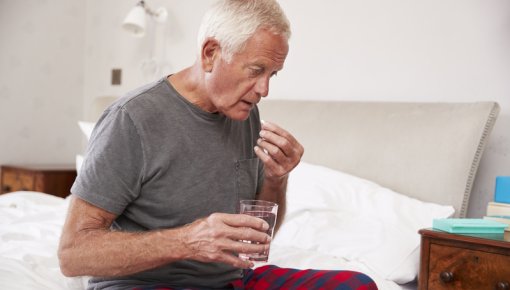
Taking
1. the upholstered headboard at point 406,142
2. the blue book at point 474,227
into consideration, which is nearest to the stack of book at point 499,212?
the blue book at point 474,227

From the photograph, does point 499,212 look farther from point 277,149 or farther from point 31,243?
point 31,243

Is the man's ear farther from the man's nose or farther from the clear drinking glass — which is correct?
the clear drinking glass

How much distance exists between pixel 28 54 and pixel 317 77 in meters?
2.20

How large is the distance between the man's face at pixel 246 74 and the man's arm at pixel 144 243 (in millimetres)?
338

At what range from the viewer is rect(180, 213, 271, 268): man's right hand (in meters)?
1.07

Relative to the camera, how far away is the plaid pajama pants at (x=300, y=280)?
1.33 meters

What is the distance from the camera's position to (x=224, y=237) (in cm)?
108

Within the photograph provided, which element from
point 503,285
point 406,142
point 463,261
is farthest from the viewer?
point 406,142

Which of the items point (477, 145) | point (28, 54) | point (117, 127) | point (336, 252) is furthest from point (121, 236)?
point (28, 54)

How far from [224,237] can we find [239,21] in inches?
19.5

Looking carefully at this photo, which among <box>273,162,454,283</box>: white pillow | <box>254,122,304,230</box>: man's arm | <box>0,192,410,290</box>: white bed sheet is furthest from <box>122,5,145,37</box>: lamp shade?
<box>254,122,304,230</box>: man's arm

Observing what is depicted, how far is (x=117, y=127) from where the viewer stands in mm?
1224

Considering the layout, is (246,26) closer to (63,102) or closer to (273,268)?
(273,268)

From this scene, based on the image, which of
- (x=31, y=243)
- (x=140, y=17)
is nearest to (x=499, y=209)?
(x=31, y=243)
